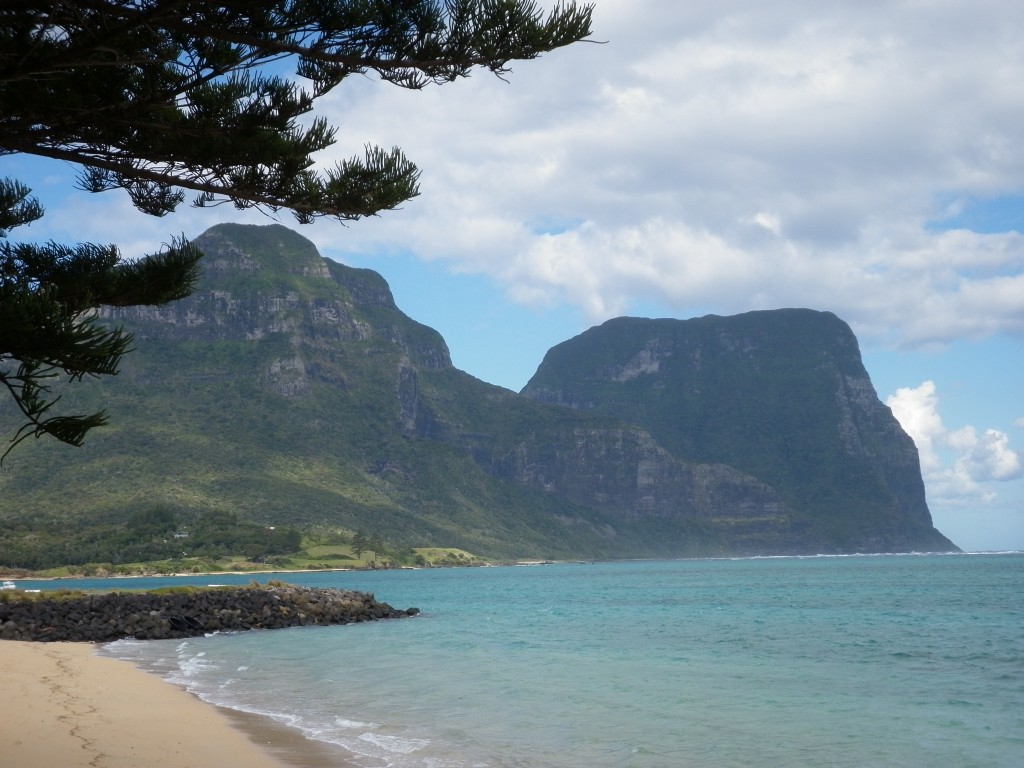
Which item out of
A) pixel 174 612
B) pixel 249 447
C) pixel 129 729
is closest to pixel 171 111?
pixel 129 729

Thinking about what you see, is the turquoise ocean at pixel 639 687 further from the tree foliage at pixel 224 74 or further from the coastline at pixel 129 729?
the tree foliage at pixel 224 74

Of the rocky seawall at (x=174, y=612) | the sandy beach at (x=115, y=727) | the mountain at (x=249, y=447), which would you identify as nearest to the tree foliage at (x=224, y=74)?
the sandy beach at (x=115, y=727)

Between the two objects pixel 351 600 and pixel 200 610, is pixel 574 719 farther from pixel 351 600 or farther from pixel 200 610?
pixel 351 600

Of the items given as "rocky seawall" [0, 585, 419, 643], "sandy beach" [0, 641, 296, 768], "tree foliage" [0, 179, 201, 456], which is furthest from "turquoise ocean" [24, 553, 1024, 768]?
"tree foliage" [0, 179, 201, 456]

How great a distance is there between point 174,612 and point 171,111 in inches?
1267

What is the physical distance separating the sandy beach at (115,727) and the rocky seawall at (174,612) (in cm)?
1441

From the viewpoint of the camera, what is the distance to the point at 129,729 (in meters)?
13.1


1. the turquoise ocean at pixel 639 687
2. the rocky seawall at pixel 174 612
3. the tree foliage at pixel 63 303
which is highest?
the tree foliage at pixel 63 303

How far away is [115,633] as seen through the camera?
3484 cm

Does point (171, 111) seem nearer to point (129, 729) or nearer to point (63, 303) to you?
point (63, 303)

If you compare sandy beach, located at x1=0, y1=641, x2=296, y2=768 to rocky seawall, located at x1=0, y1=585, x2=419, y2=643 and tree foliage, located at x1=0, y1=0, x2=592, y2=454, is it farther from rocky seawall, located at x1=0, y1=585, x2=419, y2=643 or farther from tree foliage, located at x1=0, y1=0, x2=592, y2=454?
rocky seawall, located at x1=0, y1=585, x2=419, y2=643

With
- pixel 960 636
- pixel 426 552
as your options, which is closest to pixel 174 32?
pixel 960 636

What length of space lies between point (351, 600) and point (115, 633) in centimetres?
1371

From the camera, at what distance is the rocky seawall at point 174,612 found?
112 feet
